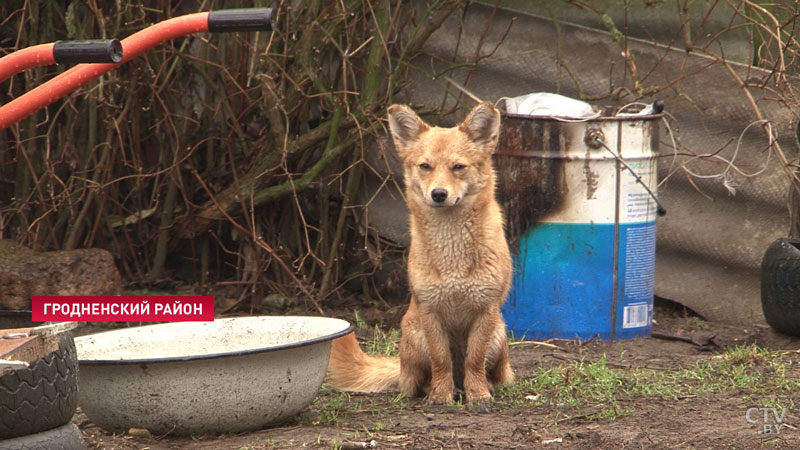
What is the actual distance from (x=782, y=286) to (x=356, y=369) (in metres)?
2.15

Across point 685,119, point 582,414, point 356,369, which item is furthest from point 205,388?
point 685,119

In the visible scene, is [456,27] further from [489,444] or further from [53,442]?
[53,442]

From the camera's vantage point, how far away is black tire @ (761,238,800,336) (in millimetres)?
4648

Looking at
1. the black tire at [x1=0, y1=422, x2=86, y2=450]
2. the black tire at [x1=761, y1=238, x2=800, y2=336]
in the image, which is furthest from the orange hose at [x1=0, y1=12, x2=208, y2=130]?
the black tire at [x1=761, y1=238, x2=800, y2=336]

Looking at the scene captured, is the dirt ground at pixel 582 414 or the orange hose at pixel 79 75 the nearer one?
the orange hose at pixel 79 75

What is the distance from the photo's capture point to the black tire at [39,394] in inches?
95.4

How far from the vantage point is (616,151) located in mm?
4840

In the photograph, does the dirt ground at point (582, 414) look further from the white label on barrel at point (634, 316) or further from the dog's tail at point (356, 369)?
the white label on barrel at point (634, 316)

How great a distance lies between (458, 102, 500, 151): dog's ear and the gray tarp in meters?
1.44

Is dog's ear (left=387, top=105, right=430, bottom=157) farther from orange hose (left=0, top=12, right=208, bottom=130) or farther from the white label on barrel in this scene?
the white label on barrel

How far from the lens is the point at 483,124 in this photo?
3926mm

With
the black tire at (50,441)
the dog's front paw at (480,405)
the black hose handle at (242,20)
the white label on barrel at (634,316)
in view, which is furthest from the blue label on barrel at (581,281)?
the black tire at (50,441)

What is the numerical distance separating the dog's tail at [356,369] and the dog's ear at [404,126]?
0.82 m

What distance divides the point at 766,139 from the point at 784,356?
1.38 m
